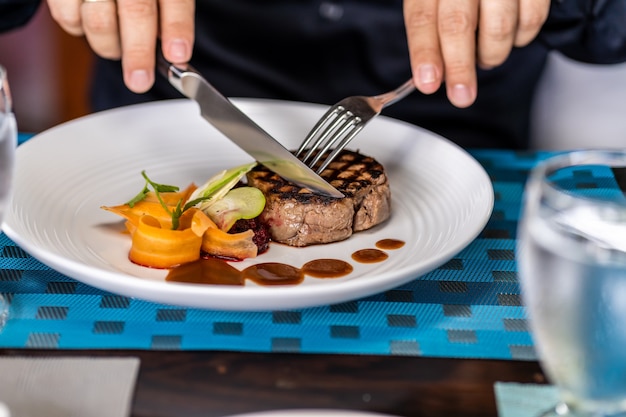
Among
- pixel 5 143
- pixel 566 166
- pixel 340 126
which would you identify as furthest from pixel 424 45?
pixel 5 143

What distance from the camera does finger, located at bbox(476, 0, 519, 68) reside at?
5.01 feet

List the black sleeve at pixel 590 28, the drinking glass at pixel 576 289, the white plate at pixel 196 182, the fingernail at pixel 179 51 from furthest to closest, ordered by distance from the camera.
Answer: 1. the black sleeve at pixel 590 28
2. the fingernail at pixel 179 51
3. the white plate at pixel 196 182
4. the drinking glass at pixel 576 289

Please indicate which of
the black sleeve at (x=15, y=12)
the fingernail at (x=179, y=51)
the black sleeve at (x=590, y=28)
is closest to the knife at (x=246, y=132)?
the fingernail at (x=179, y=51)

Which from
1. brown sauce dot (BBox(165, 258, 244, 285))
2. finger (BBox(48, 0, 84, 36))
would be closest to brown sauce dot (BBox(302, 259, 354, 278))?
brown sauce dot (BBox(165, 258, 244, 285))

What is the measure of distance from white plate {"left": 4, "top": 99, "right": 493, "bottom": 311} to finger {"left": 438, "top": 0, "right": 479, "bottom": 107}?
0.40 ft

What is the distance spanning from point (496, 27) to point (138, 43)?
69 cm

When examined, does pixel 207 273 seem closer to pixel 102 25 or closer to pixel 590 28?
pixel 102 25

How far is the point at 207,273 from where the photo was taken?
1203 millimetres

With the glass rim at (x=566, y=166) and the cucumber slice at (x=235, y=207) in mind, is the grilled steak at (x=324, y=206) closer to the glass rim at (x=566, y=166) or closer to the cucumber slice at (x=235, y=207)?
the cucumber slice at (x=235, y=207)

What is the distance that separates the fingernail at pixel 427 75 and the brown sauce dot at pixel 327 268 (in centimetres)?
41

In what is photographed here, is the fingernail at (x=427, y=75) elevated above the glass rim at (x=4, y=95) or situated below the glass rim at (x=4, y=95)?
below

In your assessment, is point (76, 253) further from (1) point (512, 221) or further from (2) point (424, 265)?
(1) point (512, 221)

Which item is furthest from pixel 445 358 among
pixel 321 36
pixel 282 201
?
pixel 321 36

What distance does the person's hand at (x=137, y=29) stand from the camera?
143cm
